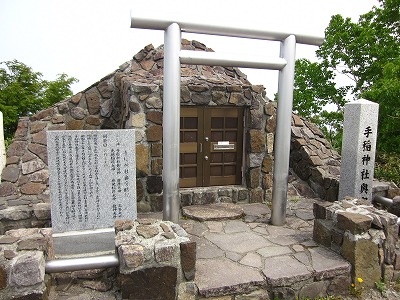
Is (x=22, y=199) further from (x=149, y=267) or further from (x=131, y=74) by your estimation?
(x=149, y=267)

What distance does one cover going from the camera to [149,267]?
8.39 feet

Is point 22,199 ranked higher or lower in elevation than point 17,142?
lower

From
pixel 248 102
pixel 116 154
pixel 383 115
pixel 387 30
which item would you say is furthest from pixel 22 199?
pixel 387 30

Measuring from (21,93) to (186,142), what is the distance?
1227cm

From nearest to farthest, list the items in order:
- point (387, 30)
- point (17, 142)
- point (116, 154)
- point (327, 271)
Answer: point (327, 271) → point (116, 154) → point (17, 142) → point (387, 30)

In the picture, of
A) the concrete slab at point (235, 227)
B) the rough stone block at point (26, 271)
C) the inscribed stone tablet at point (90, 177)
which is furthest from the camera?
the concrete slab at point (235, 227)

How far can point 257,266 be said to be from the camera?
10.9 feet

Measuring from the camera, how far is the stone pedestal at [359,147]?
488 cm

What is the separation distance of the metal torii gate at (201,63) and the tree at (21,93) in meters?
12.2

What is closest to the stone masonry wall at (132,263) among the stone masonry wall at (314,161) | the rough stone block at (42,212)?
the rough stone block at (42,212)

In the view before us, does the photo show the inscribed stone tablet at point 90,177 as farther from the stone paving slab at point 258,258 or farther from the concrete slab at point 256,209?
the concrete slab at point 256,209

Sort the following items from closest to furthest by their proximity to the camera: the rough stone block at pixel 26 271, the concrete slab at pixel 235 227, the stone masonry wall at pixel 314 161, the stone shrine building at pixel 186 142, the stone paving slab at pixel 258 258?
1. the rough stone block at pixel 26 271
2. the stone paving slab at pixel 258 258
3. the concrete slab at pixel 235 227
4. the stone shrine building at pixel 186 142
5. the stone masonry wall at pixel 314 161

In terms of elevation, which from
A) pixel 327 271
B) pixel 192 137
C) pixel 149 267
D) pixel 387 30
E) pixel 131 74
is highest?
pixel 387 30

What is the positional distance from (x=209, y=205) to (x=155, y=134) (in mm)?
1647
